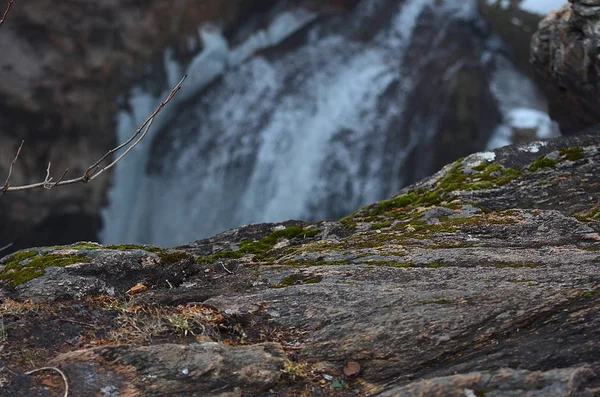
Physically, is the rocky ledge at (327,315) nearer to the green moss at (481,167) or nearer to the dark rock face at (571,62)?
the green moss at (481,167)

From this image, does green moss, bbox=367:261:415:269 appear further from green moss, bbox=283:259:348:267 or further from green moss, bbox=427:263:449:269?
green moss, bbox=283:259:348:267

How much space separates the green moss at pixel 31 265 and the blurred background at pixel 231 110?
17056 mm

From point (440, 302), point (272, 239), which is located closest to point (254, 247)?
point (272, 239)

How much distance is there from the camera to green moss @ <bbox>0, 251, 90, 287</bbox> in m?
6.75

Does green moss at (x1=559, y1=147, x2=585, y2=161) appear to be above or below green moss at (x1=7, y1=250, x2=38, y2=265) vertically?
below

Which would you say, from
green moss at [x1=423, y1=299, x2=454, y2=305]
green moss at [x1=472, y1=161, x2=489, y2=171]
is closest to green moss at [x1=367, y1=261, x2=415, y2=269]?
green moss at [x1=423, y1=299, x2=454, y2=305]

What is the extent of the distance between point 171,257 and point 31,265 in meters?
1.68

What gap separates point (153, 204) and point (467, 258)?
2241 centimetres

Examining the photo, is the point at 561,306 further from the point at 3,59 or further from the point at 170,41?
the point at 170,41

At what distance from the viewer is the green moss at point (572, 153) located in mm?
10594

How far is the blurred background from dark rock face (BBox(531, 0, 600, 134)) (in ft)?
32.7

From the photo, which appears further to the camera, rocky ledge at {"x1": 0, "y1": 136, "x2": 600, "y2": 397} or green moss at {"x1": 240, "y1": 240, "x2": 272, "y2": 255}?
green moss at {"x1": 240, "y1": 240, "x2": 272, "y2": 255}

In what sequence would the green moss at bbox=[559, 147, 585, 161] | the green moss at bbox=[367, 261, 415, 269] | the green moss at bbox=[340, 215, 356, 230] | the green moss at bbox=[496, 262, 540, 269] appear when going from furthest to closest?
the green moss at bbox=[559, 147, 585, 161], the green moss at bbox=[340, 215, 356, 230], the green moss at bbox=[367, 261, 415, 269], the green moss at bbox=[496, 262, 540, 269]

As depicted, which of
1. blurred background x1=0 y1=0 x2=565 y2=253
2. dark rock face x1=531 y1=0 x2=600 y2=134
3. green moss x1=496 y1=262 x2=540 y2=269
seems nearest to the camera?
green moss x1=496 y1=262 x2=540 y2=269
